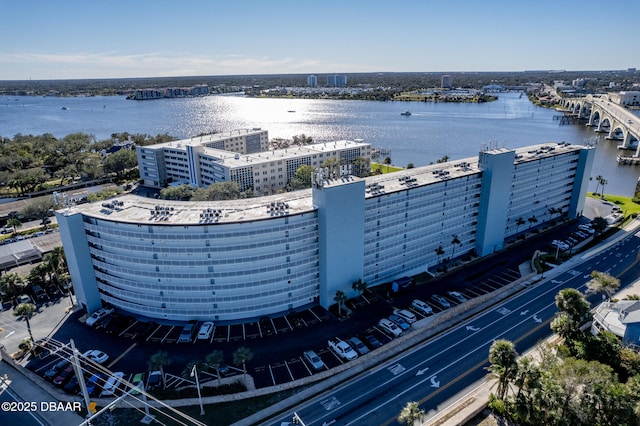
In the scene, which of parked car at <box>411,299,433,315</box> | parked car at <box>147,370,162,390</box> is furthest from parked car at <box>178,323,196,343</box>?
parked car at <box>411,299,433,315</box>

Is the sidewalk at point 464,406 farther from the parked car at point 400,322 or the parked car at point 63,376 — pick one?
the parked car at point 63,376

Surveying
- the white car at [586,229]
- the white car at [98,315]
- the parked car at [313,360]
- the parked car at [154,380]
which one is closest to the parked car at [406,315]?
the parked car at [313,360]

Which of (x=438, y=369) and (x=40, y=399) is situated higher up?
(x=438, y=369)

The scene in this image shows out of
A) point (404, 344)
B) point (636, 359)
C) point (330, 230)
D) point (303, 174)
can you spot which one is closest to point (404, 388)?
point (404, 344)

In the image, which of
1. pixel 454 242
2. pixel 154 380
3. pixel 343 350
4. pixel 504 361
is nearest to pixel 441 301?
pixel 454 242

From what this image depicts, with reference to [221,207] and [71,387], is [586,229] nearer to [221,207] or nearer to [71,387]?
[221,207]

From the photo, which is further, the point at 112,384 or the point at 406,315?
the point at 406,315
